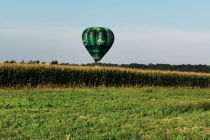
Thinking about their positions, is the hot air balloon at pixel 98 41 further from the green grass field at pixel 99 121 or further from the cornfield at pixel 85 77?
the green grass field at pixel 99 121

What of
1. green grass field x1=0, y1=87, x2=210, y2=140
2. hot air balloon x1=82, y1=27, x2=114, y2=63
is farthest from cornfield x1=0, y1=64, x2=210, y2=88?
green grass field x1=0, y1=87, x2=210, y2=140

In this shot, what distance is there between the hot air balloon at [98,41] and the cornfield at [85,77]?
12.6ft

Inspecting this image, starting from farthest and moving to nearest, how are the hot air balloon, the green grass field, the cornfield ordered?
the hot air balloon, the cornfield, the green grass field

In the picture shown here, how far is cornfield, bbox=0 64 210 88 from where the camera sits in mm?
42406

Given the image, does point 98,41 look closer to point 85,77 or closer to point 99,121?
point 85,77

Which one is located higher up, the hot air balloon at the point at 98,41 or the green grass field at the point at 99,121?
the hot air balloon at the point at 98,41

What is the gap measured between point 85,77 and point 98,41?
712 centimetres

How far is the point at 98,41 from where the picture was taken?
5369cm

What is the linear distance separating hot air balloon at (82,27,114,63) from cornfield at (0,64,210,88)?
3835 millimetres

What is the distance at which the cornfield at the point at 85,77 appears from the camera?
4241 cm

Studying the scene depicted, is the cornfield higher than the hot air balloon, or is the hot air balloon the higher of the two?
the hot air balloon

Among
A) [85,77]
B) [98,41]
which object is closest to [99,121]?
[85,77]

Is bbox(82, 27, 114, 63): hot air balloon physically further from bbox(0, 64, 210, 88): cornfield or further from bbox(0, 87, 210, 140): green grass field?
bbox(0, 87, 210, 140): green grass field

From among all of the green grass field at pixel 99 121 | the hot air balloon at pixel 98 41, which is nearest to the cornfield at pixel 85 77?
the hot air balloon at pixel 98 41
